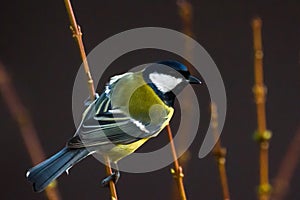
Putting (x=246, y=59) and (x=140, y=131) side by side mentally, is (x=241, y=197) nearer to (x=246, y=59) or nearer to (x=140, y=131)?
(x=246, y=59)

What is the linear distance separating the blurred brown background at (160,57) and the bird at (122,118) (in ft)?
4.14

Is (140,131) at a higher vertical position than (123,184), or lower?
higher

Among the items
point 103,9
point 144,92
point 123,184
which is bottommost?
point 123,184

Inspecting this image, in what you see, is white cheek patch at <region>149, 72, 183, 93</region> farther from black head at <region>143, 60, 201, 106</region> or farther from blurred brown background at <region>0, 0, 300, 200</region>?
blurred brown background at <region>0, 0, 300, 200</region>

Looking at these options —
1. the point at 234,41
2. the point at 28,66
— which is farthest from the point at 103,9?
the point at 234,41

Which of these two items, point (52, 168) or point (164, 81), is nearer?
point (52, 168)

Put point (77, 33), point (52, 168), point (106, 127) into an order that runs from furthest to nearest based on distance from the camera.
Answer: point (106, 127) < point (52, 168) < point (77, 33)

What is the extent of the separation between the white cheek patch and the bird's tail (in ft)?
1.28

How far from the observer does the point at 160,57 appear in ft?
11.5

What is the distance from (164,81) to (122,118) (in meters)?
0.23

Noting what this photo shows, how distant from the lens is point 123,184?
3.55m

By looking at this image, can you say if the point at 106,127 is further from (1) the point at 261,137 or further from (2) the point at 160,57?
(2) the point at 160,57

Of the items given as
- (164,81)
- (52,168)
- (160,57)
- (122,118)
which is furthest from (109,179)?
(160,57)
